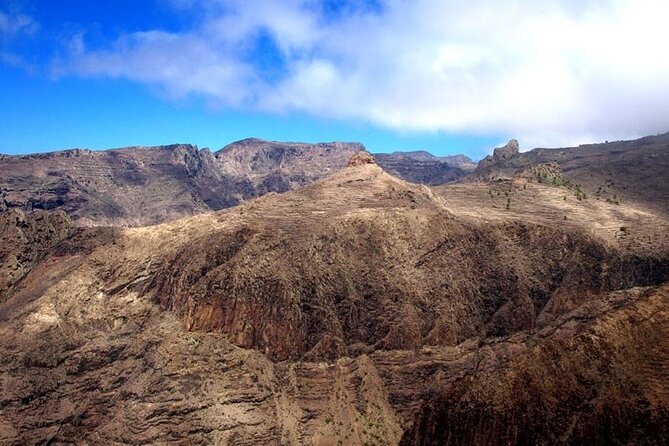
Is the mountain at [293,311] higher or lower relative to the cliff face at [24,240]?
lower

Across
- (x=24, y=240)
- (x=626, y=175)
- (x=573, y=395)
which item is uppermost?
(x=24, y=240)

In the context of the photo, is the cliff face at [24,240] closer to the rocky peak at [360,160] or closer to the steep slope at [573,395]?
the rocky peak at [360,160]

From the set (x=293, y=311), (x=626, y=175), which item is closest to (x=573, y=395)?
(x=293, y=311)

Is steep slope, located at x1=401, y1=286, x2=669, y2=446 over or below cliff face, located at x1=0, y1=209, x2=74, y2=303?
below

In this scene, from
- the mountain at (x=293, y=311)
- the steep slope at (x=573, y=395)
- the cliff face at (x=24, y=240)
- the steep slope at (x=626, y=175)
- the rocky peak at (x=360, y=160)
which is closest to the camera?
the steep slope at (x=573, y=395)

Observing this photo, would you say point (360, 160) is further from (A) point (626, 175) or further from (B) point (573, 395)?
(B) point (573, 395)

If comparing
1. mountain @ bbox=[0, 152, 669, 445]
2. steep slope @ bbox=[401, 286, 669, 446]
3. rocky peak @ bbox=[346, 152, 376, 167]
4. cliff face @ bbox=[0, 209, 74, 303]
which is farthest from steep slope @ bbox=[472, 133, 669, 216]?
cliff face @ bbox=[0, 209, 74, 303]

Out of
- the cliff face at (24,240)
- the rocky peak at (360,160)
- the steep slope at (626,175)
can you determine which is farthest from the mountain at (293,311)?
the steep slope at (626,175)

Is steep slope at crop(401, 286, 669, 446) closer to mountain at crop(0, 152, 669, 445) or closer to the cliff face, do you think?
mountain at crop(0, 152, 669, 445)

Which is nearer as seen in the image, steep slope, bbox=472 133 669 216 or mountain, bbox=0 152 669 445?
mountain, bbox=0 152 669 445

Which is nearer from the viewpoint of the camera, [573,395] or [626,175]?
[573,395]
